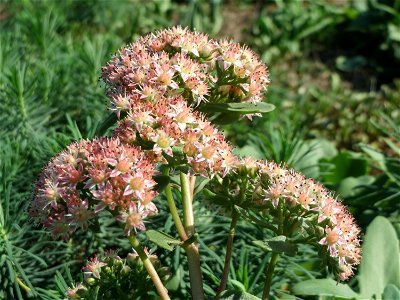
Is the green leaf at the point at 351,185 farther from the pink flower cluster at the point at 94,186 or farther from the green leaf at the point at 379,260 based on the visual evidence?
the pink flower cluster at the point at 94,186

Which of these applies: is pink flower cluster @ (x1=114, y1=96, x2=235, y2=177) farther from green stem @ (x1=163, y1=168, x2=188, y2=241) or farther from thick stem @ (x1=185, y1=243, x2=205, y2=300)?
thick stem @ (x1=185, y1=243, x2=205, y2=300)

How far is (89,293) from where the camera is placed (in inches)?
59.6

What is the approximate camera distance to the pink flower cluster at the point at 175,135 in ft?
4.62

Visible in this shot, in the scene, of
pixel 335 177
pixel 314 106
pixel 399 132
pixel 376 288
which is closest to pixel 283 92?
pixel 314 106

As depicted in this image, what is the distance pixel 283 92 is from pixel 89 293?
2250 millimetres

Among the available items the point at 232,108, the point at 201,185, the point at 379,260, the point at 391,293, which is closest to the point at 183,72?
the point at 232,108

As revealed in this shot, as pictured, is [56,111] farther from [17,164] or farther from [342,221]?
[342,221]

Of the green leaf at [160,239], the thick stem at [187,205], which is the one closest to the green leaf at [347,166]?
the thick stem at [187,205]

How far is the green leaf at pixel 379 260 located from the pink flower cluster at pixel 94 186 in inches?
37.0

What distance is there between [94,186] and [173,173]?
310 mm

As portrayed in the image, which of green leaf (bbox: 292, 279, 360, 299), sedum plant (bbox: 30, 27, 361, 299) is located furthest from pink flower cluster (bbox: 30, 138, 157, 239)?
green leaf (bbox: 292, 279, 360, 299)

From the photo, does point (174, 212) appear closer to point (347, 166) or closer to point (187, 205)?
point (187, 205)

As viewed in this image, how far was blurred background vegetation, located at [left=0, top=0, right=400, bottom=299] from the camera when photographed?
1987 mm

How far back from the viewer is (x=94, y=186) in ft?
4.47
